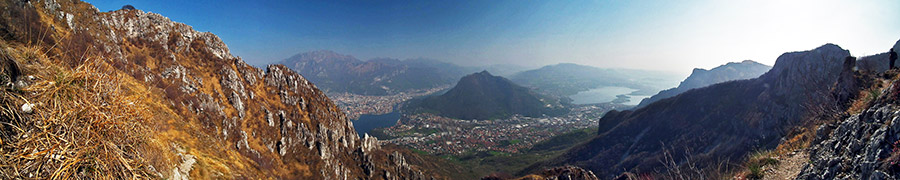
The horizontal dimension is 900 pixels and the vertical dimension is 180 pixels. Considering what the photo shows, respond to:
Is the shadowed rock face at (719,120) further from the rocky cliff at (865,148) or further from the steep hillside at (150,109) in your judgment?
the steep hillside at (150,109)

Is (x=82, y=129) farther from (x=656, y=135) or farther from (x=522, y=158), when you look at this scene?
(x=522, y=158)

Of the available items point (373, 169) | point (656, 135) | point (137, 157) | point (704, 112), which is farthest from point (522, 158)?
point (137, 157)

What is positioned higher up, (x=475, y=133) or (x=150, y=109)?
(x=150, y=109)

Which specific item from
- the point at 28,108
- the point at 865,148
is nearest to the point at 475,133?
the point at 865,148

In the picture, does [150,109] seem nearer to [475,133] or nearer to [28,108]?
[28,108]

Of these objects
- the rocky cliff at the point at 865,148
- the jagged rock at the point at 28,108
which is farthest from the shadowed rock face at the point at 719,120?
the jagged rock at the point at 28,108

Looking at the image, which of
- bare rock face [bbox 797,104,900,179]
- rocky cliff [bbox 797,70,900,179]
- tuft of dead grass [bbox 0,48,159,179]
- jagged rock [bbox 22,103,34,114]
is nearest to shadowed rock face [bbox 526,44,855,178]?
rocky cliff [bbox 797,70,900,179]
